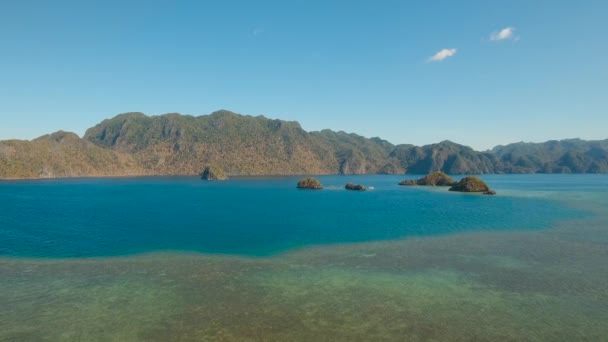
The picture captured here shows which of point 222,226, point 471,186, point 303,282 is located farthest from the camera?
point 471,186

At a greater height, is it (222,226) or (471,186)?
(471,186)

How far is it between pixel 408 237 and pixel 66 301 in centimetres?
4943

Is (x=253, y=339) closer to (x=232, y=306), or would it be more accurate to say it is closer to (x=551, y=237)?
(x=232, y=306)

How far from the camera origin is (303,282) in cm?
3541

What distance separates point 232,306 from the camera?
93.5 ft

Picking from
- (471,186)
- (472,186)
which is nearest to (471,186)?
(471,186)

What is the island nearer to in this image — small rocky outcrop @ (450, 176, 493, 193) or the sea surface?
small rocky outcrop @ (450, 176, 493, 193)

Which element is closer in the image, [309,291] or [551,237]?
[309,291]

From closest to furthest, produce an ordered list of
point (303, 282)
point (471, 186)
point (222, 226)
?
point (303, 282) → point (222, 226) → point (471, 186)

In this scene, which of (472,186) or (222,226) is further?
(472,186)

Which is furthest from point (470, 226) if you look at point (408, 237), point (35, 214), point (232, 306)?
point (35, 214)

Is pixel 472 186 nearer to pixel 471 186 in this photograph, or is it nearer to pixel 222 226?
pixel 471 186

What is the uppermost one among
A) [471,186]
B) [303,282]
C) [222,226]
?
[471,186]

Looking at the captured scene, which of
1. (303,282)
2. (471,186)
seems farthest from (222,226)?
(471,186)
